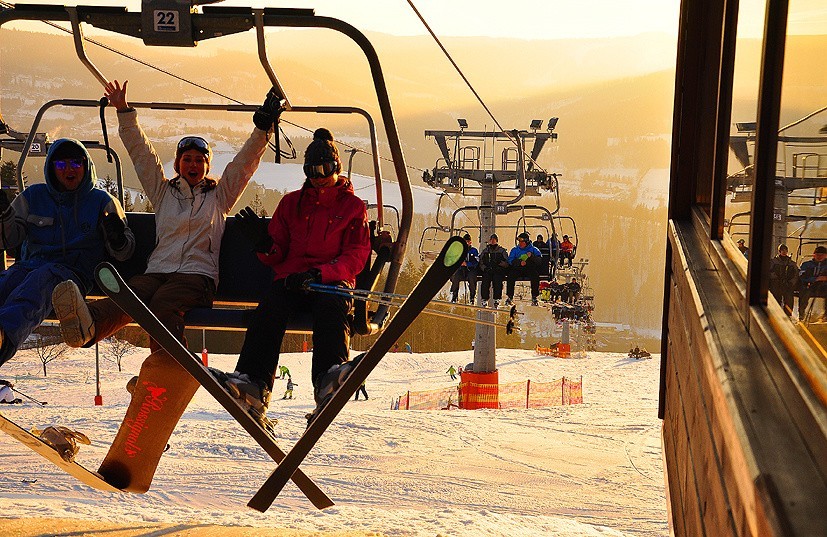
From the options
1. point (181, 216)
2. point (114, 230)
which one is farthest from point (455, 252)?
point (114, 230)

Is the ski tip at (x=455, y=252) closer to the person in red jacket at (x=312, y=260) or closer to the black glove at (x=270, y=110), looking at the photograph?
the person in red jacket at (x=312, y=260)

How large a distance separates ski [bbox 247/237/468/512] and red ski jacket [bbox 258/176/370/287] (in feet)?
2.26

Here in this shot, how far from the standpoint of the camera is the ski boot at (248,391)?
349cm

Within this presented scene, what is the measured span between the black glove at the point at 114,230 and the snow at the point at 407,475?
559cm

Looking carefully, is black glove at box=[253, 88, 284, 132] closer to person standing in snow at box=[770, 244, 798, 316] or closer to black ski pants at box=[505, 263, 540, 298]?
person standing in snow at box=[770, 244, 798, 316]

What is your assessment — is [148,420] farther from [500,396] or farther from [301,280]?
[500,396]

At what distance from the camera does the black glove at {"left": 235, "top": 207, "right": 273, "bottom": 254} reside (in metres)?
4.04

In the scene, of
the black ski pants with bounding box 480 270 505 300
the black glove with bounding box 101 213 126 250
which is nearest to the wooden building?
the black glove with bounding box 101 213 126 250

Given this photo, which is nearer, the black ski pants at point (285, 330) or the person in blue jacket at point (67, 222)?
the black ski pants at point (285, 330)

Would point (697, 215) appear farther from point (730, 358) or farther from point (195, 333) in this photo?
point (195, 333)

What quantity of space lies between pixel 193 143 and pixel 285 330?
1015 mm

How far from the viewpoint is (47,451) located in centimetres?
414

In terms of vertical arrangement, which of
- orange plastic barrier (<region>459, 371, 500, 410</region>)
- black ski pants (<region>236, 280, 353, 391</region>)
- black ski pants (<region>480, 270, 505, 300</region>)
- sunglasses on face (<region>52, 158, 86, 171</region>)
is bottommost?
orange plastic barrier (<region>459, 371, 500, 410</region>)

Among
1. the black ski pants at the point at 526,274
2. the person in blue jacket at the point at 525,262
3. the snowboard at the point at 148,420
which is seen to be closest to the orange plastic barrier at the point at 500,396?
the black ski pants at the point at 526,274
